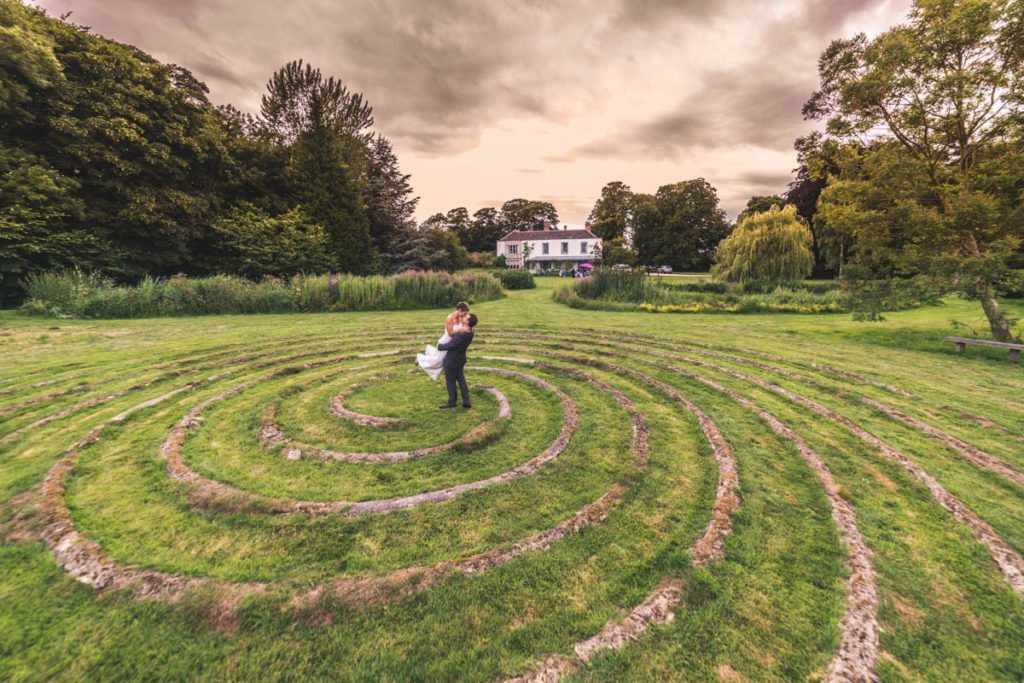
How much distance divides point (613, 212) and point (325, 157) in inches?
2225

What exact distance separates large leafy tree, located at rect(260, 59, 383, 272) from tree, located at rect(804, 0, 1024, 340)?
29.7m

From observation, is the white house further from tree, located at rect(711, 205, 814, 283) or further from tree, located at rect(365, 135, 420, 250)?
tree, located at rect(711, 205, 814, 283)

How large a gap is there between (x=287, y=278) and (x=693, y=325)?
85.1 ft

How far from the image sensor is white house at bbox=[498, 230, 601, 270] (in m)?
60.9

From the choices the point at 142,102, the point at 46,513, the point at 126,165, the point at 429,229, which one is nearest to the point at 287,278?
the point at 126,165

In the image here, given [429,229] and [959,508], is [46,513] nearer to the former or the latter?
[959,508]

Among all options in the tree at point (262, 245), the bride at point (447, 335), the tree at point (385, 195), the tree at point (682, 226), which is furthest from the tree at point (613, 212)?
the bride at point (447, 335)

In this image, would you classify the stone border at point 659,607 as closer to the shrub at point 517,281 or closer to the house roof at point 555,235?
the shrub at point 517,281

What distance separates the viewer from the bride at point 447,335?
5906 millimetres

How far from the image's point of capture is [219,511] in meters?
Result: 3.30

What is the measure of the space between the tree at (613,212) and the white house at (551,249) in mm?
9544

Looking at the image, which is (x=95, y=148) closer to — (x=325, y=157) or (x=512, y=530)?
(x=325, y=157)

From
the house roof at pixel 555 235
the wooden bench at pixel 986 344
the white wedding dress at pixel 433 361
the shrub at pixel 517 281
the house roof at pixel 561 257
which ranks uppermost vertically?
the house roof at pixel 555 235

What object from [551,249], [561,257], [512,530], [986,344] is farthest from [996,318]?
[551,249]
